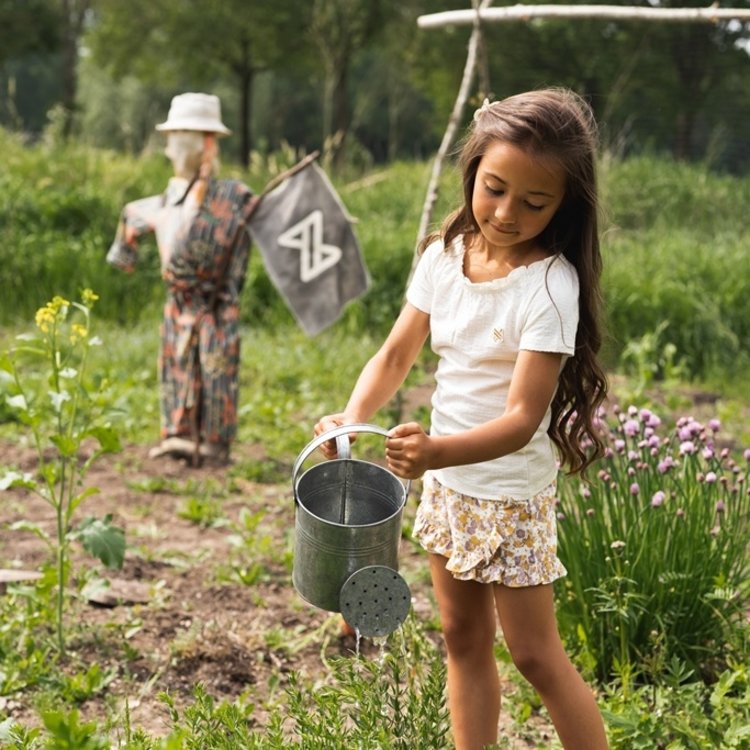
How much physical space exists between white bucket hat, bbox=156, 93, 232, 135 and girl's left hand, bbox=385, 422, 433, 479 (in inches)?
123

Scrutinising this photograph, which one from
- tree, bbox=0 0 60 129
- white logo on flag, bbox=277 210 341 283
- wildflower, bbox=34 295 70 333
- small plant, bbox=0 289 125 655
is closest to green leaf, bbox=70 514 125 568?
small plant, bbox=0 289 125 655

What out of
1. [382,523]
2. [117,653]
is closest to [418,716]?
[382,523]

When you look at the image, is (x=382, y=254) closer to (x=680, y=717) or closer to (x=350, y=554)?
(x=680, y=717)

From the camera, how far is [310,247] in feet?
15.6

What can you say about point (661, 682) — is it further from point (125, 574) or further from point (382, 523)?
point (125, 574)

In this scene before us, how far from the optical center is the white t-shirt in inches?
77.4

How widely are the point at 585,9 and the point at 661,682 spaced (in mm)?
2381

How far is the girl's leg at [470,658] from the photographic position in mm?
2184

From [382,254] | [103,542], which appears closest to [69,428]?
[103,542]

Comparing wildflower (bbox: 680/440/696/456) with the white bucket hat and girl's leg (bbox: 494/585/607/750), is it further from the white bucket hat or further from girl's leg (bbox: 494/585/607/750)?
the white bucket hat

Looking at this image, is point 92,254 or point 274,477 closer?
point 274,477

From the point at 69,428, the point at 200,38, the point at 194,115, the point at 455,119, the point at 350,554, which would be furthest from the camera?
the point at 200,38

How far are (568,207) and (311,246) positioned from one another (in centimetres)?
281

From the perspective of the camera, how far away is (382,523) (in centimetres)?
187
